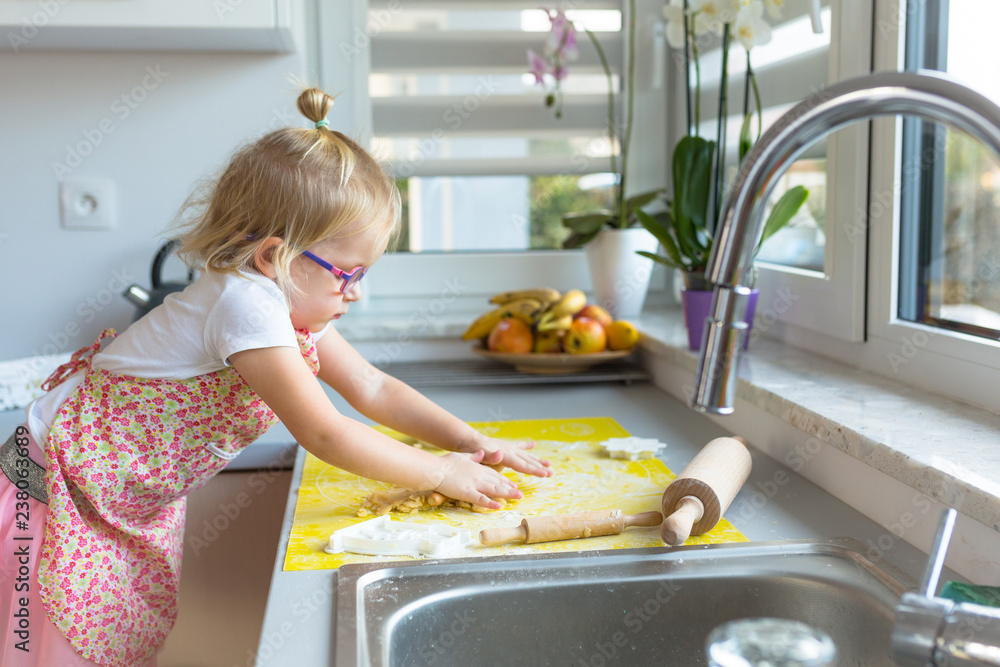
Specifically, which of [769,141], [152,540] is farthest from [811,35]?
[152,540]

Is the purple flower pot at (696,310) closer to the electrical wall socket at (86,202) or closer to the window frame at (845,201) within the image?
the window frame at (845,201)

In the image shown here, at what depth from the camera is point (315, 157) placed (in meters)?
0.96

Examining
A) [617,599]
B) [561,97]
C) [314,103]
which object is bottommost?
[617,599]

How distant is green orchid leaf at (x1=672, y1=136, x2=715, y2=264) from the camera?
4.77ft

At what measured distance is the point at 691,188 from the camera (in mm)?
1468

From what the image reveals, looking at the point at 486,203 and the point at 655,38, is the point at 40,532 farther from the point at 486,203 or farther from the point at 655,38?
the point at 655,38

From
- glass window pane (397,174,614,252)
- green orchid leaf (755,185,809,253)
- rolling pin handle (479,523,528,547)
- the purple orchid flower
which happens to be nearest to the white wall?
glass window pane (397,174,614,252)

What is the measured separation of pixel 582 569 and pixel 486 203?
1292 mm

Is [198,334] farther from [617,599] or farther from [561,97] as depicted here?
[561,97]

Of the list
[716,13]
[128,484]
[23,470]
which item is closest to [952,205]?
[716,13]

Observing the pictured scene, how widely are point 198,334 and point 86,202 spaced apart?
888 mm

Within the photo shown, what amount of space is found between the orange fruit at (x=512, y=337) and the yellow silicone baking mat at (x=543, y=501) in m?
0.40

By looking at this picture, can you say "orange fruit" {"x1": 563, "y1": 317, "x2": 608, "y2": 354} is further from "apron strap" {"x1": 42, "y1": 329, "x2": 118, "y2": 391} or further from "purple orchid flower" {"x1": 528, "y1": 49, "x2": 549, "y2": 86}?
"apron strap" {"x1": 42, "y1": 329, "x2": 118, "y2": 391}

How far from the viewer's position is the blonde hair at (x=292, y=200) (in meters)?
0.95
